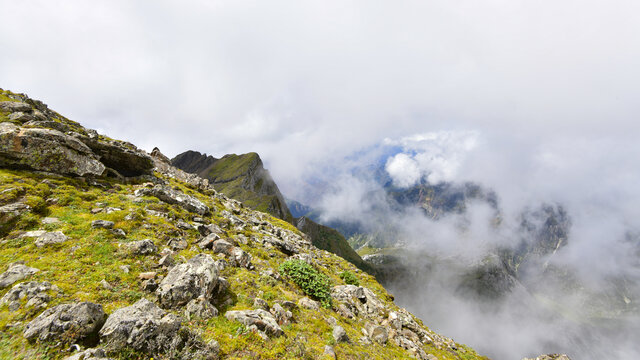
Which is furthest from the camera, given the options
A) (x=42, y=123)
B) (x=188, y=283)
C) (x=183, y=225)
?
(x=42, y=123)

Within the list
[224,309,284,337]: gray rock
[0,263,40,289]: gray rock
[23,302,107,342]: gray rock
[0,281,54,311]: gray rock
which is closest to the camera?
[23,302,107,342]: gray rock

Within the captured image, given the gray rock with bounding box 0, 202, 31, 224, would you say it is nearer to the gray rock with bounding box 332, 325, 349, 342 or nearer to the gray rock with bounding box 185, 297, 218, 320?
the gray rock with bounding box 185, 297, 218, 320

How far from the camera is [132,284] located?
35.7 feet

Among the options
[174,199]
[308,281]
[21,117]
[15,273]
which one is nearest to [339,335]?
[308,281]

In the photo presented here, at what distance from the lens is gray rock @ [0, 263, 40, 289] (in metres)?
9.20

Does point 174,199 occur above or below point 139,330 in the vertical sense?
above

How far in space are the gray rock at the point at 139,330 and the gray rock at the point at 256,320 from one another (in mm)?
2812

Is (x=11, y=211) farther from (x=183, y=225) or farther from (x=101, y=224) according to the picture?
(x=183, y=225)

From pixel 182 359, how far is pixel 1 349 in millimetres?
5111

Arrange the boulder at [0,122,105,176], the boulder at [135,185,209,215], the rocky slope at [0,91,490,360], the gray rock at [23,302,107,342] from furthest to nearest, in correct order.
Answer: the boulder at [135,185,209,215] < the boulder at [0,122,105,176] < the rocky slope at [0,91,490,360] < the gray rock at [23,302,107,342]

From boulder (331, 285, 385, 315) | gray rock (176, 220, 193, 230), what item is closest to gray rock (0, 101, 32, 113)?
gray rock (176, 220, 193, 230)

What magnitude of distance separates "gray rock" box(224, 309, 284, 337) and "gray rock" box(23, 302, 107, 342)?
474 cm

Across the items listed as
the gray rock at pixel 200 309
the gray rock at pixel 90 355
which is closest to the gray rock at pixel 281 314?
the gray rock at pixel 200 309

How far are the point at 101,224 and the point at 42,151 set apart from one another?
10103 mm
